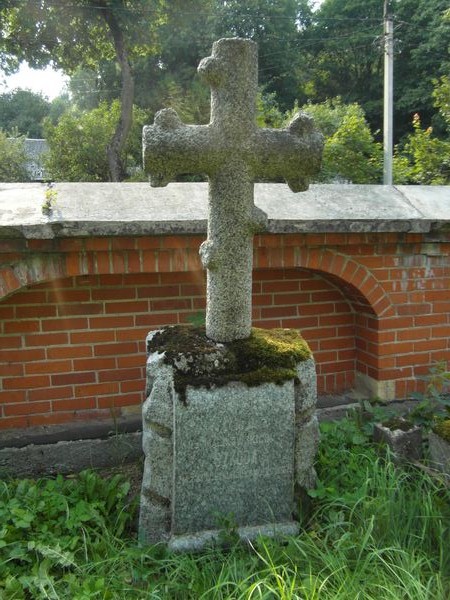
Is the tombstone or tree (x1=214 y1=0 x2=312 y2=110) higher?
tree (x1=214 y1=0 x2=312 y2=110)

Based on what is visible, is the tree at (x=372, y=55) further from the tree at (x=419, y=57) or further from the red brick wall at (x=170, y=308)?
the red brick wall at (x=170, y=308)

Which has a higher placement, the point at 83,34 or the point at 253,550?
the point at 83,34

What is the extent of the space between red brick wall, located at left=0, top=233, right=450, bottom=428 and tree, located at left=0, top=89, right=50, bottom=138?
130ft

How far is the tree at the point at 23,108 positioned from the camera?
1528 inches

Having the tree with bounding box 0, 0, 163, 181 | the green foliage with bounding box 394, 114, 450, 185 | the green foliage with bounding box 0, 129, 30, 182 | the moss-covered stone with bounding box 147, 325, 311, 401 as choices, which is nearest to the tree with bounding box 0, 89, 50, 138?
the green foliage with bounding box 0, 129, 30, 182

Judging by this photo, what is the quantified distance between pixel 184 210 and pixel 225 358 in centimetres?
103

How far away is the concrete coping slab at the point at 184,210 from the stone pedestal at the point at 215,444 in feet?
2.43

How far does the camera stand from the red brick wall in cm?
290

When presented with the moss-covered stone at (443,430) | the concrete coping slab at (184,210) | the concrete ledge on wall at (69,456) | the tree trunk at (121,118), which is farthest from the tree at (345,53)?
the concrete ledge on wall at (69,456)

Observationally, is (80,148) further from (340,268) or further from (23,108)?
(23,108)

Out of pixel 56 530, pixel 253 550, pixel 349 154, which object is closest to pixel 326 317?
pixel 253 550

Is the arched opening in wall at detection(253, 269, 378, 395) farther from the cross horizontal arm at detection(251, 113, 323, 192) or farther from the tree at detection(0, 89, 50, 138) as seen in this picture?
the tree at detection(0, 89, 50, 138)

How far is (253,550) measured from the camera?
2225 millimetres

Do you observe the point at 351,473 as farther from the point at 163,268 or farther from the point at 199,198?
the point at 199,198
